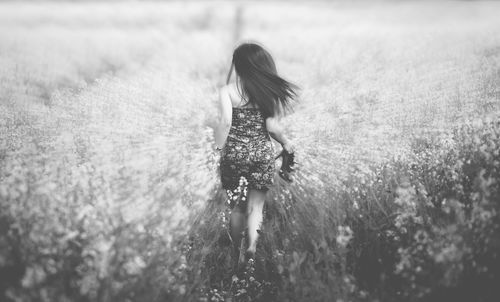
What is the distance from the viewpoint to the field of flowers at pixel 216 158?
6.37ft

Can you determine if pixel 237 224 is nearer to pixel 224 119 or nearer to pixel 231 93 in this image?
pixel 224 119

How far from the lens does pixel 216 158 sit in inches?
142

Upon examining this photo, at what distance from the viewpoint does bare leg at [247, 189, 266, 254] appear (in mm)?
2967

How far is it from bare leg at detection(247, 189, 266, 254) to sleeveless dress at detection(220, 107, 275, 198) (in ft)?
0.23

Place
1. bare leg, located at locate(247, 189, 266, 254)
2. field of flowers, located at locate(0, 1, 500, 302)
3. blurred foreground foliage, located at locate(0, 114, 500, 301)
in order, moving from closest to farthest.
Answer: blurred foreground foliage, located at locate(0, 114, 500, 301) → field of flowers, located at locate(0, 1, 500, 302) → bare leg, located at locate(247, 189, 266, 254)

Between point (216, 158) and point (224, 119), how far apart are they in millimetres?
853

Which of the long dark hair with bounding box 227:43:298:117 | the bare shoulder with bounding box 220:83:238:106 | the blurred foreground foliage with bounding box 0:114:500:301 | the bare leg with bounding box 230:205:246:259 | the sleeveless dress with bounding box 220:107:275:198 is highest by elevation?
the long dark hair with bounding box 227:43:298:117

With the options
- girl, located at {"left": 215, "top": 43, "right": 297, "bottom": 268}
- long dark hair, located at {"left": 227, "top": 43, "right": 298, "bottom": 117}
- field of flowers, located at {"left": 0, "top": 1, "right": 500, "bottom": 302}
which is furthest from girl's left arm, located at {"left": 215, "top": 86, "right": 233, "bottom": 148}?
field of flowers, located at {"left": 0, "top": 1, "right": 500, "bottom": 302}

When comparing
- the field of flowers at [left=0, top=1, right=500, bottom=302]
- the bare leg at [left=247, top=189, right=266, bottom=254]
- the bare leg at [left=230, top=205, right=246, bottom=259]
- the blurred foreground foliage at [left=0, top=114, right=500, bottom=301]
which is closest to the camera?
the blurred foreground foliage at [left=0, top=114, right=500, bottom=301]

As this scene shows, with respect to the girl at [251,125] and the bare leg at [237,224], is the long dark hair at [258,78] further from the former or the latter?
the bare leg at [237,224]

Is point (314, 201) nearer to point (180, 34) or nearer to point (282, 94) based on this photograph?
point (282, 94)

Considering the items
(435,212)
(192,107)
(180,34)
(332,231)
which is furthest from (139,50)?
(435,212)

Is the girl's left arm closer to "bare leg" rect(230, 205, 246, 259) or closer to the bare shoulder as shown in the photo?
the bare shoulder

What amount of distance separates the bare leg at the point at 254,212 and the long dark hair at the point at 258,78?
0.59 meters
